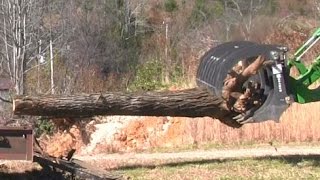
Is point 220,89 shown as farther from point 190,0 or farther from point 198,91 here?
point 190,0

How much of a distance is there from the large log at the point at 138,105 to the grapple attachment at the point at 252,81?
208 mm

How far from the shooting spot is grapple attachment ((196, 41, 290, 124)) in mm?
9656

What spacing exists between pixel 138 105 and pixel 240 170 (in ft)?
5.48

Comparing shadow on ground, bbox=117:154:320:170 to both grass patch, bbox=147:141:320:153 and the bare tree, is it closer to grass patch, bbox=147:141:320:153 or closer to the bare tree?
grass patch, bbox=147:141:320:153

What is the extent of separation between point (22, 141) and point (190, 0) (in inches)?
1165

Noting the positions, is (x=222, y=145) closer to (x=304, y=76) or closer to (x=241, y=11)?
(x=304, y=76)

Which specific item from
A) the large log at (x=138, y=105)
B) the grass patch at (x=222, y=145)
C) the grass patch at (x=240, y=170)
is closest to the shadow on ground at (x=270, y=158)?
the grass patch at (x=240, y=170)

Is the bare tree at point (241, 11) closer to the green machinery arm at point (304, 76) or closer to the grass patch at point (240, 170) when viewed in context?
the grass patch at point (240, 170)

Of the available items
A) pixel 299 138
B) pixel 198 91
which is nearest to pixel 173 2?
pixel 299 138

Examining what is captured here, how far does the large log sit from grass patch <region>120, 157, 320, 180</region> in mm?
676

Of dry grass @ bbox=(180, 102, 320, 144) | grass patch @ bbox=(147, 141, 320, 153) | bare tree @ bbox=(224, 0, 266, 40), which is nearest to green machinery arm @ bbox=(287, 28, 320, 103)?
grass patch @ bbox=(147, 141, 320, 153)

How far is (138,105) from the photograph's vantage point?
1028 centimetres

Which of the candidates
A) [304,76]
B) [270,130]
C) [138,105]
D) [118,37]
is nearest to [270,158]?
[304,76]

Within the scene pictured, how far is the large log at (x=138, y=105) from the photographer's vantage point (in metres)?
10.0
